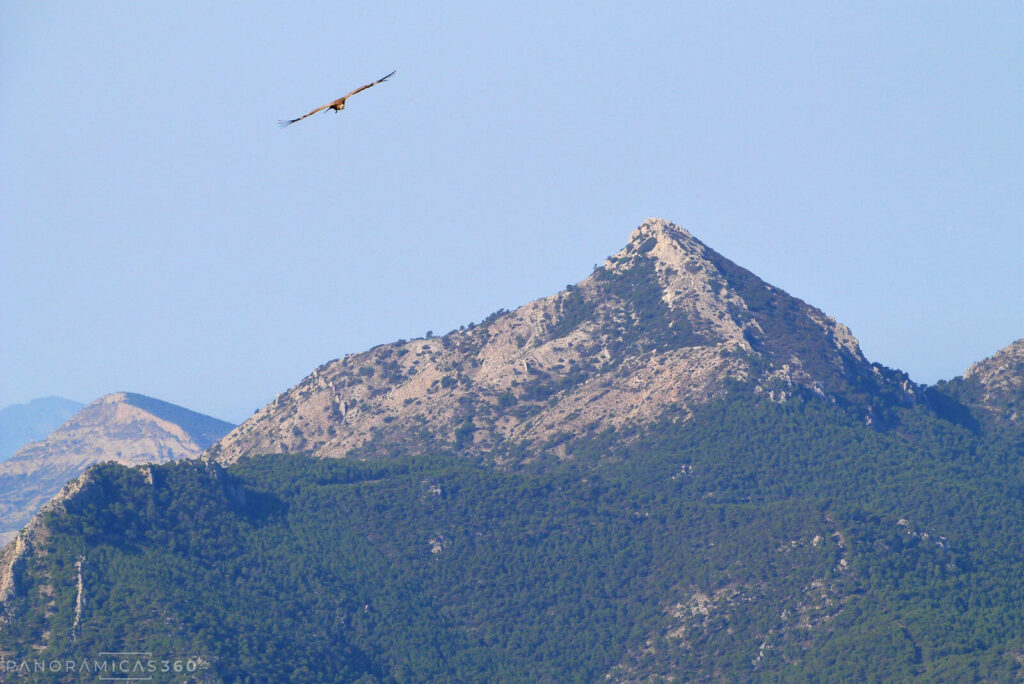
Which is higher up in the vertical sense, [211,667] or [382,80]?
[382,80]

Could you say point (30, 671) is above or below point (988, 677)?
above

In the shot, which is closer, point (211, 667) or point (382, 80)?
point (382, 80)

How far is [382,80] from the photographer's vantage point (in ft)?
362

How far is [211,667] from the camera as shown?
652ft

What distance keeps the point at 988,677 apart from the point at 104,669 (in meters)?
100

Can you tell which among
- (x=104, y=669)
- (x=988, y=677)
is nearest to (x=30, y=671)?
(x=104, y=669)

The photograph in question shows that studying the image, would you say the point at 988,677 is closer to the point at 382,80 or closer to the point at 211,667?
the point at 211,667

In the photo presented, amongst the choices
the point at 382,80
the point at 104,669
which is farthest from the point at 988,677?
the point at 382,80

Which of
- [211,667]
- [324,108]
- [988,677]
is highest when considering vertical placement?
[324,108]

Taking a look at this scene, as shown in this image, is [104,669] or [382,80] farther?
[104,669]

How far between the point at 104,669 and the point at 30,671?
26.4ft

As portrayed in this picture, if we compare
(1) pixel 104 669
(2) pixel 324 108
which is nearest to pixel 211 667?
(1) pixel 104 669

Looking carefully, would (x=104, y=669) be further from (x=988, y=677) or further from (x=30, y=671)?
(x=988, y=677)

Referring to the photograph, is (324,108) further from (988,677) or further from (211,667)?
(988,677)
